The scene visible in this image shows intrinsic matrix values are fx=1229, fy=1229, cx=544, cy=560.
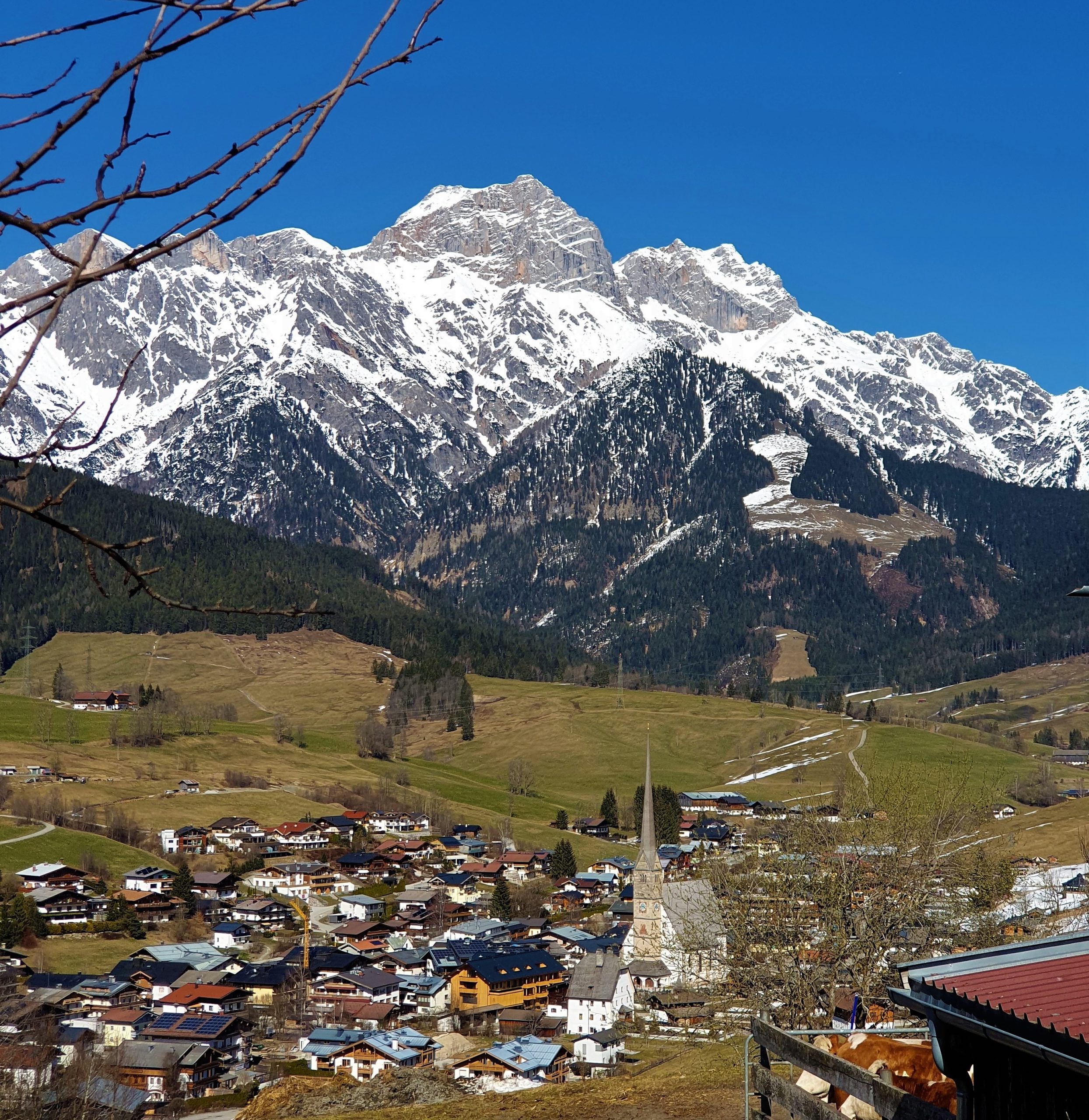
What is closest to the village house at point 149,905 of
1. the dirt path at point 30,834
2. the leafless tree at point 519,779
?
the dirt path at point 30,834

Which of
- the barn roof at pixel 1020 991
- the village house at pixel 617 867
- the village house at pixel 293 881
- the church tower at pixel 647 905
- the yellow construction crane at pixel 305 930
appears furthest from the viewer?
the village house at pixel 617 867

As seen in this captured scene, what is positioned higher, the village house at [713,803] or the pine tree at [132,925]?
the village house at [713,803]

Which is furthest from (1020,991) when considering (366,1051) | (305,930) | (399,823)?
(399,823)

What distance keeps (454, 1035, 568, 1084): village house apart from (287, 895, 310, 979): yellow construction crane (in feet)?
103

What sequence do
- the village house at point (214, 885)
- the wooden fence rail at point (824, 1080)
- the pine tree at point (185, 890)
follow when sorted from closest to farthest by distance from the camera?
the wooden fence rail at point (824, 1080) < the pine tree at point (185, 890) < the village house at point (214, 885)

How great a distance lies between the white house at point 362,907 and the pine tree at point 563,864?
20.9m

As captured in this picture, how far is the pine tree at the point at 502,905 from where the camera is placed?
118 m

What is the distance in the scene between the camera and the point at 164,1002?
8031 cm

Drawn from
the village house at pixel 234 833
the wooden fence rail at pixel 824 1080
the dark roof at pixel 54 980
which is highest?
the wooden fence rail at pixel 824 1080

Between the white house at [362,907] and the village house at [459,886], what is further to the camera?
the village house at [459,886]

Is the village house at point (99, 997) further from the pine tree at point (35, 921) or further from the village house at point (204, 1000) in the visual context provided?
the pine tree at point (35, 921)

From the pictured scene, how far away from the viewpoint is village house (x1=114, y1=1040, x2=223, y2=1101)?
63.4m

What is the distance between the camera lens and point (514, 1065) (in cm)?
6297

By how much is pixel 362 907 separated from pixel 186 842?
25.2m
